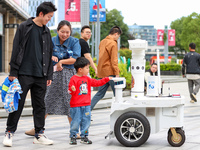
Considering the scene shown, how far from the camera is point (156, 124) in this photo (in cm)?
518

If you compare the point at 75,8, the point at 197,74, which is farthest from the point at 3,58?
the point at 197,74

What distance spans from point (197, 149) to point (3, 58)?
31.0 m

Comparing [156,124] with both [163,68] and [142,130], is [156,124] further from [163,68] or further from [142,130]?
[163,68]

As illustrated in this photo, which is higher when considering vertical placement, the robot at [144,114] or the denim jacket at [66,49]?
the denim jacket at [66,49]

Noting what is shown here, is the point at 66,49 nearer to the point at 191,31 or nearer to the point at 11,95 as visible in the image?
the point at 11,95

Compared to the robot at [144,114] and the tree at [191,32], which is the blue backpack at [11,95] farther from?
the tree at [191,32]

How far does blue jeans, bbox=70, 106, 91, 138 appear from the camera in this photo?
17.0 ft

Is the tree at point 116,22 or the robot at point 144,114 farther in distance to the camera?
the tree at point 116,22

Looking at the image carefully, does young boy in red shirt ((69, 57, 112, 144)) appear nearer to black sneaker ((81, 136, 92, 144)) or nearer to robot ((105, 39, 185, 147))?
black sneaker ((81, 136, 92, 144))

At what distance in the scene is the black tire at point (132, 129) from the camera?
5.02 meters

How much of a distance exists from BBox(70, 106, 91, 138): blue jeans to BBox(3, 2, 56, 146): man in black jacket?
37cm

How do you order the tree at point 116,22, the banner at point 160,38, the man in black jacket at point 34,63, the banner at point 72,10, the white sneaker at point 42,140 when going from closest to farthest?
the man in black jacket at point 34,63 < the white sneaker at point 42,140 < the banner at point 72,10 < the banner at point 160,38 < the tree at point 116,22

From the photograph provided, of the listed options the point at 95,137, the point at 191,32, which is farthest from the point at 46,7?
the point at 191,32

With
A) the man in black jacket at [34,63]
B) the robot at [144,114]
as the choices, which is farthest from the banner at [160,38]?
the man in black jacket at [34,63]
